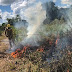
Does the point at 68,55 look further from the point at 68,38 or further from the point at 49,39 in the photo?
the point at 49,39

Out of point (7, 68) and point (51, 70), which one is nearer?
point (51, 70)

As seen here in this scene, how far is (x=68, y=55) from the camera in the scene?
420 centimetres

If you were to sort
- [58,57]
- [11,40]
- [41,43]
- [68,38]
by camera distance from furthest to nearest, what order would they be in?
[11,40] < [41,43] < [68,38] < [58,57]

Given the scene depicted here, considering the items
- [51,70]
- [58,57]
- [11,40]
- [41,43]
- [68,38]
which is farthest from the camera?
[11,40]

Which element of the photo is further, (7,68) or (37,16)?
(37,16)

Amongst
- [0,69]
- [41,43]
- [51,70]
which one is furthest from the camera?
[41,43]

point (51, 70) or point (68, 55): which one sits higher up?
point (68, 55)

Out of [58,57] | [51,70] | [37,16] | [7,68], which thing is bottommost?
[7,68]

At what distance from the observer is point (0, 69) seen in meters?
4.90

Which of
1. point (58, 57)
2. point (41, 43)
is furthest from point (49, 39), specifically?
point (58, 57)

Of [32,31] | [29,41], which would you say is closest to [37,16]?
[32,31]

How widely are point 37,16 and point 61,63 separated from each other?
6.11 metres

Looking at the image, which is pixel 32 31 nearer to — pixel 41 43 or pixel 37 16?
A: pixel 37 16

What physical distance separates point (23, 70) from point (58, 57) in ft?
4.88
